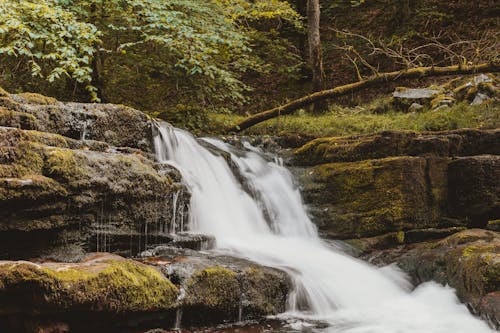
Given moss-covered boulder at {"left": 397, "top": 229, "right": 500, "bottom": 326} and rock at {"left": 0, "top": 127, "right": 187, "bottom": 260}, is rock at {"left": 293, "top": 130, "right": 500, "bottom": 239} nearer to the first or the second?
moss-covered boulder at {"left": 397, "top": 229, "right": 500, "bottom": 326}

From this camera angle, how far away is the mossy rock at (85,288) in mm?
3156

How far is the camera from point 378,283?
5.68 metres

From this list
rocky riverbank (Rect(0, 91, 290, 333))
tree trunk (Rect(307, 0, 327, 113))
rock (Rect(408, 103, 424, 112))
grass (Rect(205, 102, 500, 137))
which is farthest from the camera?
tree trunk (Rect(307, 0, 327, 113))

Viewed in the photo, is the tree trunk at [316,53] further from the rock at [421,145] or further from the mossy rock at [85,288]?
the mossy rock at [85,288]

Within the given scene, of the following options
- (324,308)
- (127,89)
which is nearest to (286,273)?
(324,308)

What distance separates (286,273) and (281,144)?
4.69 meters

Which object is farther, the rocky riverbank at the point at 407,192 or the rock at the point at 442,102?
the rock at the point at 442,102

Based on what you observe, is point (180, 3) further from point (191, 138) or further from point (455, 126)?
point (455, 126)

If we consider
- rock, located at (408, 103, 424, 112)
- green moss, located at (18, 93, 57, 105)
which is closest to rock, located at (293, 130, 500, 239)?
rock, located at (408, 103, 424, 112)

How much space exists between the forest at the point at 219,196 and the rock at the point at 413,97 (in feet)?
0.16

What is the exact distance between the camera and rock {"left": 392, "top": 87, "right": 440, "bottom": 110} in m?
11.3

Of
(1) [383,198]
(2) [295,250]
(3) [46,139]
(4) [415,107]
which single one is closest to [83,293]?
(3) [46,139]

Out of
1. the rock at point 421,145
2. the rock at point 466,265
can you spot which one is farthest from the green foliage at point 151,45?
the rock at point 466,265

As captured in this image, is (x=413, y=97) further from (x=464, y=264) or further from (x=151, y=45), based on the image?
(x=464, y=264)
